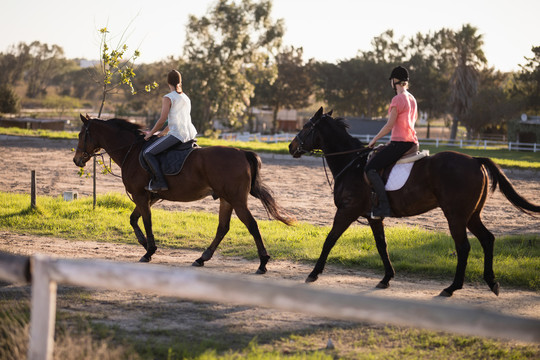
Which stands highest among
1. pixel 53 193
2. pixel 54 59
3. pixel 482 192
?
pixel 54 59

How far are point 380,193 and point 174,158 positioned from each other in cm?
347

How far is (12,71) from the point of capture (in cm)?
11431

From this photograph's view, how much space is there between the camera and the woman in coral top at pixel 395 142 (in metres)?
8.43

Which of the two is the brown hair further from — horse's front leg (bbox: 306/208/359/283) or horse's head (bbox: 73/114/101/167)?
horse's front leg (bbox: 306/208/359/283)

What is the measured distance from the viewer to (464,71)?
218 ft

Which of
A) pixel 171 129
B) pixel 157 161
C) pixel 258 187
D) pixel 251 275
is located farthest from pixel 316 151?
pixel 157 161

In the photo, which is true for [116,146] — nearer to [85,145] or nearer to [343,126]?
[85,145]

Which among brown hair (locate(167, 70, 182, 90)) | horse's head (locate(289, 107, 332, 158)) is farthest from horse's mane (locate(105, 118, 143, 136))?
horse's head (locate(289, 107, 332, 158))

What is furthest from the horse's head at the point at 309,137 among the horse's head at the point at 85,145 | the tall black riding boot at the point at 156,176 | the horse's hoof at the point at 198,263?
the horse's head at the point at 85,145

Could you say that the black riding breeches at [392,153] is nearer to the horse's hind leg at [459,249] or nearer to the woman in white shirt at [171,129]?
the horse's hind leg at [459,249]

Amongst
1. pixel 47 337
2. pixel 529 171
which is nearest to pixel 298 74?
pixel 529 171

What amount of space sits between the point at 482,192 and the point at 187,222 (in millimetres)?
7480

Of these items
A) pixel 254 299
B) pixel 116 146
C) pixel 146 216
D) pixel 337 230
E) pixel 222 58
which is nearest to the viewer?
pixel 254 299

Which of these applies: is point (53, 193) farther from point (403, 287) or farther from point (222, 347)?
point (222, 347)
